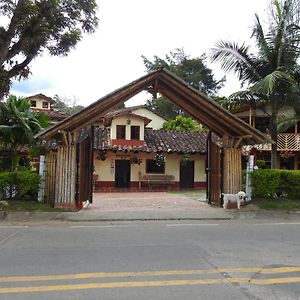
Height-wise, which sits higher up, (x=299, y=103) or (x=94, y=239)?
(x=299, y=103)

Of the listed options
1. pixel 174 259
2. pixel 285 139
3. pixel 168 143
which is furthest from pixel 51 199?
pixel 285 139

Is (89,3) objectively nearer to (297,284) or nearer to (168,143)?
(168,143)

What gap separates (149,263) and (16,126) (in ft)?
29.8

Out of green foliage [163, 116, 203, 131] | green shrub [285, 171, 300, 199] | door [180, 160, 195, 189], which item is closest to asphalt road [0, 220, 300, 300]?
green shrub [285, 171, 300, 199]

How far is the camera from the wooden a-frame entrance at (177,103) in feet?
46.1

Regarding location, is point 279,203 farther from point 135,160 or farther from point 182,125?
point 182,125

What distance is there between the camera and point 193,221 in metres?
12.7

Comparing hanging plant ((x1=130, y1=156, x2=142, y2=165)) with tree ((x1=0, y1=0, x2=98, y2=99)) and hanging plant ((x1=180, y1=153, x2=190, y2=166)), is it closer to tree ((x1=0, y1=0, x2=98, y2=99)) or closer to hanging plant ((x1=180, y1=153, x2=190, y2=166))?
hanging plant ((x1=180, y1=153, x2=190, y2=166))

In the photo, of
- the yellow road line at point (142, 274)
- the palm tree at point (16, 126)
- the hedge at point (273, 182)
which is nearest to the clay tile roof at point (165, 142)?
the palm tree at point (16, 126)

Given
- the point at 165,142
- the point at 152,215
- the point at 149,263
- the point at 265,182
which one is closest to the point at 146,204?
the point at 152,215

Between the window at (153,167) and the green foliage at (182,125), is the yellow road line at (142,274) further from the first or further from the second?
the green foliage at (182,125)

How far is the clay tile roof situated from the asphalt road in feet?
58.3

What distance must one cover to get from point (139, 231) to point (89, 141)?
284 inches

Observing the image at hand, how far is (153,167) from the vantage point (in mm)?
30250
